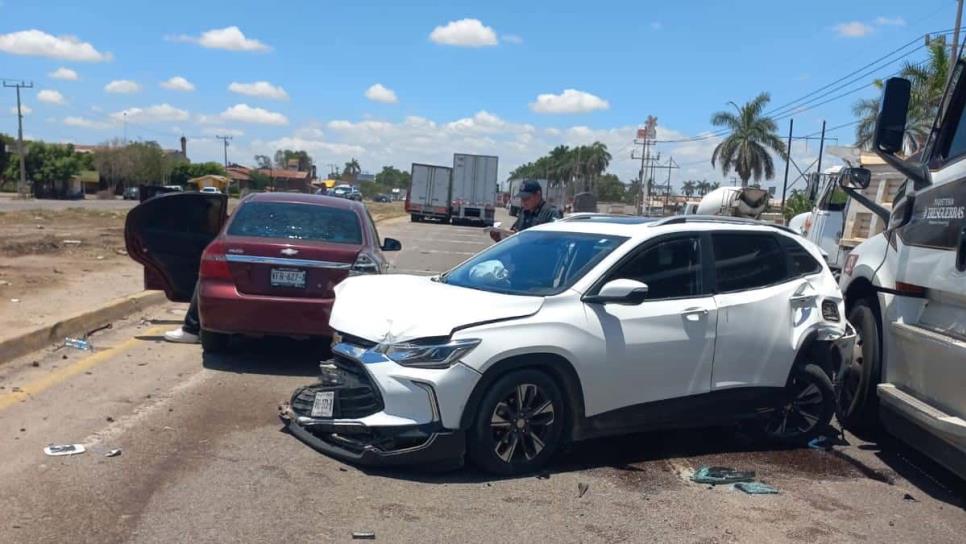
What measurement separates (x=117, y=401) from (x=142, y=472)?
71.4 inches

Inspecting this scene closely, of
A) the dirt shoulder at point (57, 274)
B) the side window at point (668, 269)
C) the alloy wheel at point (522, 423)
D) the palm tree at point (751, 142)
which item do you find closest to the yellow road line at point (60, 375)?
the dirt shoulder at point (57, 274)

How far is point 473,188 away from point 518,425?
40.5 m

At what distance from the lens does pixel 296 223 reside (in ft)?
28.4

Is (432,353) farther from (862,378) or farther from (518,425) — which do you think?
(862,378)

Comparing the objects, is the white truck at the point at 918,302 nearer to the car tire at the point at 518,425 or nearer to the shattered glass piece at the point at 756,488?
the shattered glass piece at the point at 756,488

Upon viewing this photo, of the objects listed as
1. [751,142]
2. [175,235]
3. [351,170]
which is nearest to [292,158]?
[351,170]

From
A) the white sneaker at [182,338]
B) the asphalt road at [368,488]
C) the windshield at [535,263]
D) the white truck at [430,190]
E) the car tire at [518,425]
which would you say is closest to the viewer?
the asphalt road at [368,488]

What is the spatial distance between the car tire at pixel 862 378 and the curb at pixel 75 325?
724 centimetres

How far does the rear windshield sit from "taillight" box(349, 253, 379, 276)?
37 cm

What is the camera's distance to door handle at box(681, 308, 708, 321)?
5.92 meters

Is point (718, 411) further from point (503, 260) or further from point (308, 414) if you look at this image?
point (308, 414)

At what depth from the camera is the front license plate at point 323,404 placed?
5.49 m

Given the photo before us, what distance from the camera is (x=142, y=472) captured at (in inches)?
203

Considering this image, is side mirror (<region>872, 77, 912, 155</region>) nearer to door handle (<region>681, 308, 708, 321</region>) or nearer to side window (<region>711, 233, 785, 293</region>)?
side window (<region>711, 233, 785, 293</region>)
